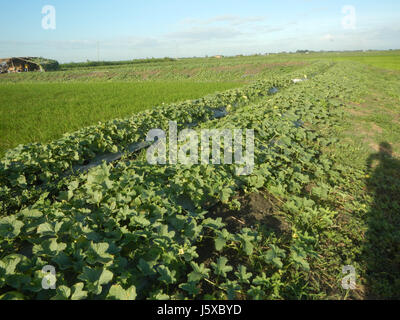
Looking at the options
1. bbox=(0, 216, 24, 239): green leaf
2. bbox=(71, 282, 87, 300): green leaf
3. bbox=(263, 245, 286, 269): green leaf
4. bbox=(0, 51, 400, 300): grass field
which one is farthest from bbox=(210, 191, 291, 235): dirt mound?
bbox=(0, 216, 24, 239): green leaf

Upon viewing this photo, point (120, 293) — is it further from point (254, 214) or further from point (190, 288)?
point (254, 214)

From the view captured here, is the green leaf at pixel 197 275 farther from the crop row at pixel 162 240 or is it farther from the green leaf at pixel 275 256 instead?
the green leaf at pixel 275 256

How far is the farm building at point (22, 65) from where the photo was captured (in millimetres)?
44938

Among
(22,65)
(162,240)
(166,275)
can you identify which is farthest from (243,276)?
(22,65)

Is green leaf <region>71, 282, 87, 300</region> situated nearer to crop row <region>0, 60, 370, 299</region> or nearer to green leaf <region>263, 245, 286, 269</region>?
crop row <region>0, 60, 370, 299</region>

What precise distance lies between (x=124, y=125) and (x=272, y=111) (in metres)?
4.21

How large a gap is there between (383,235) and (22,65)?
6109 centimetres

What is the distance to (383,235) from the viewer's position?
108 inches

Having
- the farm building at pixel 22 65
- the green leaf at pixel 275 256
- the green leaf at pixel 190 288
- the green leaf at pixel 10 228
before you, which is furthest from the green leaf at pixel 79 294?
Result: the farm building at pixel 22 65

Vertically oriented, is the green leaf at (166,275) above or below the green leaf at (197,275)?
above

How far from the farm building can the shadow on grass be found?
188 feet

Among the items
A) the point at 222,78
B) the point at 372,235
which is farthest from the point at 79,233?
the point at 222,78

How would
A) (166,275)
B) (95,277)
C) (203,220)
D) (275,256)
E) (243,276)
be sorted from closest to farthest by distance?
(95,277) < (166,275) < (243,276) < (275,256) < (203,220)

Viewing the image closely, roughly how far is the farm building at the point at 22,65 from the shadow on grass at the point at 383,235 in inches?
2254
